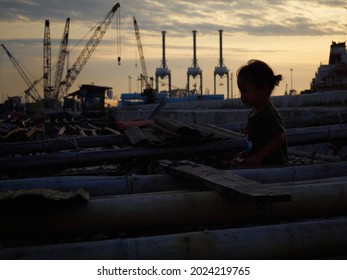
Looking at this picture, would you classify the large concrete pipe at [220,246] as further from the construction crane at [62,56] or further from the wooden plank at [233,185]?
the construction crane at [62,56]

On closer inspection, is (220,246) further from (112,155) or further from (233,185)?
(112,155)

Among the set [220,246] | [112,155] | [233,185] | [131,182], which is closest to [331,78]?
[112,155]

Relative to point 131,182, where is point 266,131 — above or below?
above

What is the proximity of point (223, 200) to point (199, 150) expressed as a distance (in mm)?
3552

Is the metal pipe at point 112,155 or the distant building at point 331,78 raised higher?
the distant building at point 331,78

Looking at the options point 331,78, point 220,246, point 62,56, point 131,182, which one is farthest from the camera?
point 62,56

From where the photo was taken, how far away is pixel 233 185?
295cm

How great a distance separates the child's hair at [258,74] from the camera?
4133 millimetres

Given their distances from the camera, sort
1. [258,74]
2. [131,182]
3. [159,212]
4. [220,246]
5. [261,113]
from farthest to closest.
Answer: [261,113], [258,74], [131,182], [159,212], [220,246]

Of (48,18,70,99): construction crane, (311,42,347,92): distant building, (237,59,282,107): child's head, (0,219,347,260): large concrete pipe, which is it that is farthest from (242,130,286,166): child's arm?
(48,18,70,99): construction crane

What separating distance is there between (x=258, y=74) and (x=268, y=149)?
65cm

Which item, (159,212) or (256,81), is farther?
(256,81)

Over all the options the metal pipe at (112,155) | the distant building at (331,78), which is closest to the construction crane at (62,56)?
the distant building at (331,78)

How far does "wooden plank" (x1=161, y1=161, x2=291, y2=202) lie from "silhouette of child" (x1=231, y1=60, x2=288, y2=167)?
2.48 feet
